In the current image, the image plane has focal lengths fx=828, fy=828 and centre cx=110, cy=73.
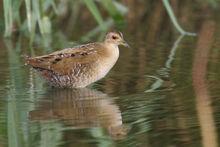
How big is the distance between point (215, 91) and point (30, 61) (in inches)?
83.1

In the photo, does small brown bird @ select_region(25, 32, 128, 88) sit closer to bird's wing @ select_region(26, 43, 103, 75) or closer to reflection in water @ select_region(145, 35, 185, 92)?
bird's wing @ select_region(26, 43, 103, 75)

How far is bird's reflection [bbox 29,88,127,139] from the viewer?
755 centimetres

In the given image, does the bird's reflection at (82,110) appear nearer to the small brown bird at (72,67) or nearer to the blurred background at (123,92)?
the blurred background at (123,92)

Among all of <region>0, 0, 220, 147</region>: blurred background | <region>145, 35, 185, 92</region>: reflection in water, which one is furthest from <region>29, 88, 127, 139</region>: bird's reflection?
<region>145, 35, 185, 92</region>: reflection in water

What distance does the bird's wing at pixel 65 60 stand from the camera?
9352 millimetres

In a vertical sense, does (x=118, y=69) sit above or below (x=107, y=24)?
below

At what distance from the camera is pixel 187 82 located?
9.48 meters

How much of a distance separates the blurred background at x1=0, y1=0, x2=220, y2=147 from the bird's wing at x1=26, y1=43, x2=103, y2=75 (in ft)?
0.90

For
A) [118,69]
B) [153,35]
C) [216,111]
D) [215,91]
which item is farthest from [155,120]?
[153,35]

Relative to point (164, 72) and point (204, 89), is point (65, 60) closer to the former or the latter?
point (164, 72)

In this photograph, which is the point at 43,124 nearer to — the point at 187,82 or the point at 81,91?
the point at 81,91

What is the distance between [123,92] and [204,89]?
34.7 inches

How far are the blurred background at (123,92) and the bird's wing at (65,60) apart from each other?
0.90ft

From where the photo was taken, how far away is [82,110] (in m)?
8.23
